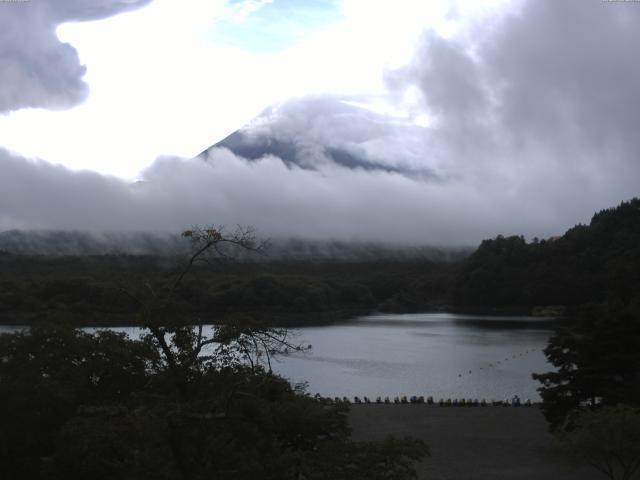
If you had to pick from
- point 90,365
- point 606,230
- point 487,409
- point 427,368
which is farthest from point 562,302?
point 90,365

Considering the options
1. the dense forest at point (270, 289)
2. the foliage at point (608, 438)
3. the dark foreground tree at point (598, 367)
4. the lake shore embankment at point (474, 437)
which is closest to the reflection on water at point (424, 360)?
the lake shore embankment at point (474, 437)

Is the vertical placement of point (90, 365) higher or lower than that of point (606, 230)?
lower

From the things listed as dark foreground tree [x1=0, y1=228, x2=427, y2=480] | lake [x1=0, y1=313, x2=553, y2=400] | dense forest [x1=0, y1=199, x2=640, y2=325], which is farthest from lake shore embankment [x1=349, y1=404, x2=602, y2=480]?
dense forest [x1=0, y1=199, x2=640, y2=325]

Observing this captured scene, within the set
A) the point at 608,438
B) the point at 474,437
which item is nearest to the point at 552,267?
the point at 474,437

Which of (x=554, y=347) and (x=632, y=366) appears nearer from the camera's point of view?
(x=632, y=366)

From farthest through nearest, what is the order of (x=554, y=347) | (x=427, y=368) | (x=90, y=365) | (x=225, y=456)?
(x=427, y=368) → (x=554, y=347) → (x=90, y=365) → (x=225, y=456)

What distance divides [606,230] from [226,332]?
73.4m

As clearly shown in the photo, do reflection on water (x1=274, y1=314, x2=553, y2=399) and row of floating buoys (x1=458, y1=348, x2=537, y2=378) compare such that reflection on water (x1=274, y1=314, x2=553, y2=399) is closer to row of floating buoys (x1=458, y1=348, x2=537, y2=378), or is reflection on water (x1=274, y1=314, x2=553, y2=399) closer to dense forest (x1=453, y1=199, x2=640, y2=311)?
row of floating buoys (x1=458, y1=348, x2=537, y2=378)

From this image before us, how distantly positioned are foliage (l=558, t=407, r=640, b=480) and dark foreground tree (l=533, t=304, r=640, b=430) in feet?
10.4

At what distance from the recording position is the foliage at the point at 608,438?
452 inches

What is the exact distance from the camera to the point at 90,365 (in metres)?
11.5

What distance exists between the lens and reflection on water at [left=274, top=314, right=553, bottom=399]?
93.1ft

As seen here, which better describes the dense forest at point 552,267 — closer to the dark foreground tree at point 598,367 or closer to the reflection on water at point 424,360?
the reflection on water at point 424,360

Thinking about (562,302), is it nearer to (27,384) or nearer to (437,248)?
(27,384)
